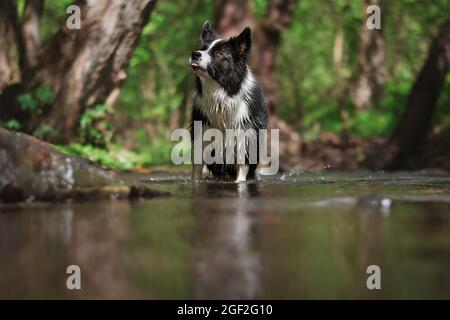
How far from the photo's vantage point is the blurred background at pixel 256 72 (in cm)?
1230

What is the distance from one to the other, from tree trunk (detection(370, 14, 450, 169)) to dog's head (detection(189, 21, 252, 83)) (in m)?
7.79

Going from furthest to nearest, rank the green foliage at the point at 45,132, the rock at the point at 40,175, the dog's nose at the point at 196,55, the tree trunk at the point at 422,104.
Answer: the tree trunk at the point at 422,104 < the green foliage at the point at 45,132 < the dog's nose at the point at 196,55 < the rock at the point at 40,175

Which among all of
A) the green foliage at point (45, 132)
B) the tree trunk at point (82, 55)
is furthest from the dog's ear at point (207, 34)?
the green foliage at point (45, 132)

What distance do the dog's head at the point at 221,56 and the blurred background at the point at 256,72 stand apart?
11.4 feet

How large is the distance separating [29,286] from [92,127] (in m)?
9.68

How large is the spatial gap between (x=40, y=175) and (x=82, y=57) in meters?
6.45

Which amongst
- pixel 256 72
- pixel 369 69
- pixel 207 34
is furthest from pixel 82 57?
pixel 369 69

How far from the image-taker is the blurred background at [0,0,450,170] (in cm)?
Result: 1230

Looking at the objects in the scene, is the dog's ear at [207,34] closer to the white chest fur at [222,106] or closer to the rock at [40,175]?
the white chest fur at [222,106]

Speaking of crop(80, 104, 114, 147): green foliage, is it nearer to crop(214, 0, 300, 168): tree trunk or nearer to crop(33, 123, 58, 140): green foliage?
crop(33, 123, 58, 140): green foliage

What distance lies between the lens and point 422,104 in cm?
1625

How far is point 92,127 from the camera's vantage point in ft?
42.4

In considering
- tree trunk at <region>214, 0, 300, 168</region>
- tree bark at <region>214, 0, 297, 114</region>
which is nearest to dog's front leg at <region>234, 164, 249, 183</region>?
tree trunk at <region>214, 0, 300, 168</region>

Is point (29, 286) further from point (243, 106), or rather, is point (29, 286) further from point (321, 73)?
point (321, 73)
